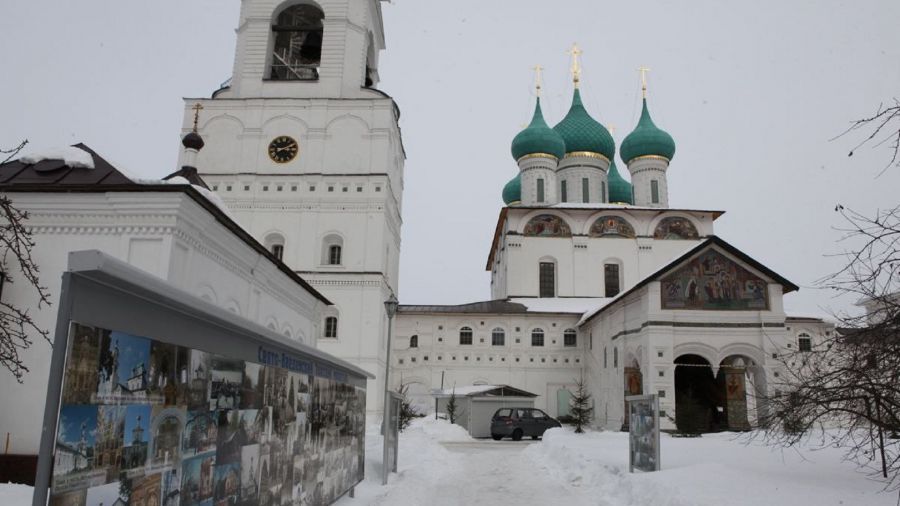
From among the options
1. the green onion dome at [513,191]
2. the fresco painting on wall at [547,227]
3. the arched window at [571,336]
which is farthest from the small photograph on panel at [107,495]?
the green onion dome at [513,191]

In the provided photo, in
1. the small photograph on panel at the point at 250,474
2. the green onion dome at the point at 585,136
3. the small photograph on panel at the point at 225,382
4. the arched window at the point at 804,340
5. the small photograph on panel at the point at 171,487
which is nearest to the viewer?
the small photograph on panel at the point at 171,487

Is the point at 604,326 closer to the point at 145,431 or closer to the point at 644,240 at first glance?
the point at 644,240

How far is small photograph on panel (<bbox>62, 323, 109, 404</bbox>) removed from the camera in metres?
3.28

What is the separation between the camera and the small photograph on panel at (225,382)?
486 cm

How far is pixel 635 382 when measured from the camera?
84.1 ft

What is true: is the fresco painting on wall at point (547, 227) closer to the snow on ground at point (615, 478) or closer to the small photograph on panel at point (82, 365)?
the snow on ground at point (615, 478)

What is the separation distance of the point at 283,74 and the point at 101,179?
70.4ft

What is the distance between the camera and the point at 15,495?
7555 mm

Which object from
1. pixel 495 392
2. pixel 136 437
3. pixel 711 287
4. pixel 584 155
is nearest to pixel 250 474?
pixel 136 437

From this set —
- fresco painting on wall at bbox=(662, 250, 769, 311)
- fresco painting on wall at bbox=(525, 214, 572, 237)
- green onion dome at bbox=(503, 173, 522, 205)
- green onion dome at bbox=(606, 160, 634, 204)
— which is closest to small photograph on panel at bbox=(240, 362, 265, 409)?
fresco painting on wall at bbox=(662, 250, 769, 311)

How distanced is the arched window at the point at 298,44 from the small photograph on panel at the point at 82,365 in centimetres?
2864

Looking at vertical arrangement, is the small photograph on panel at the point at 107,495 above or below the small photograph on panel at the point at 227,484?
above

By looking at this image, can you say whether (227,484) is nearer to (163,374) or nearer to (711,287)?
(163,374)

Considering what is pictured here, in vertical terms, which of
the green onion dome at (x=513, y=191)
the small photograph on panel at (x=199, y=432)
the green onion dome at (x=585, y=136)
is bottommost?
the small photograph on panel at (x=199, y=432)
